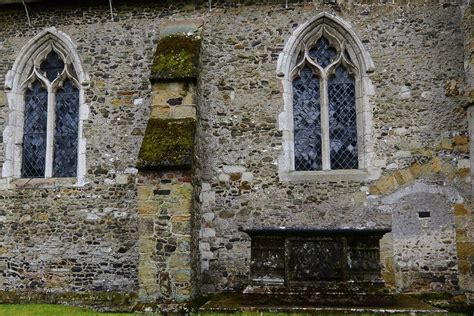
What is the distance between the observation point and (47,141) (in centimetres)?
1128

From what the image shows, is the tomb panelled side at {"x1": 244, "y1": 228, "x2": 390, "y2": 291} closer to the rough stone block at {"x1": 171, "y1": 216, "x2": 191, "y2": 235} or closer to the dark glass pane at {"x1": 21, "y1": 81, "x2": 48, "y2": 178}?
the rough stone block at {"x1": 171, "y1": 216, "x2": 191, "y2": 235}

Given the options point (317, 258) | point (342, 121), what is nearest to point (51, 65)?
point (342, 121)

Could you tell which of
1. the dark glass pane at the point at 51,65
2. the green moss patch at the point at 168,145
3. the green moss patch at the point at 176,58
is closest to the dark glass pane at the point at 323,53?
the green moss patch at the point at 176,58

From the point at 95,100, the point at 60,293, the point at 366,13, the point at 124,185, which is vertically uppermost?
the point at 366,13

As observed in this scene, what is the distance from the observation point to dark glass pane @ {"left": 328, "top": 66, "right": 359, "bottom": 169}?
10508 millimetres

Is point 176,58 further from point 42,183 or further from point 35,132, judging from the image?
point 42,183

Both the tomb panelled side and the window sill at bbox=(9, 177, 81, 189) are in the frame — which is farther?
the window sill at bbox=(9, 177, 81, 189)

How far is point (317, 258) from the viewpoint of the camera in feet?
25.2

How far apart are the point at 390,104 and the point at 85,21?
259 inches

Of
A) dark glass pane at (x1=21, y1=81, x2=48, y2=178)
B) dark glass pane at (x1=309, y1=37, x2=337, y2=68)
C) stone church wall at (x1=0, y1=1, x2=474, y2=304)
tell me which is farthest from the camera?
dark glass pane at (x1=21, y1=81, x2=48, y2=178)

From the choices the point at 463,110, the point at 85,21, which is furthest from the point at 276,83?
the point at 85,21

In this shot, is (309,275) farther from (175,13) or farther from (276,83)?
(175,13)

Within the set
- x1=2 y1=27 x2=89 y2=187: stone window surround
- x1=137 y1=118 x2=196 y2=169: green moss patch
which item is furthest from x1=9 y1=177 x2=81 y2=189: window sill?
x1=137 y1=118 x2=196 y2=169: green moss patch

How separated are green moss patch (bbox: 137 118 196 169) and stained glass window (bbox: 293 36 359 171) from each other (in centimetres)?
243
